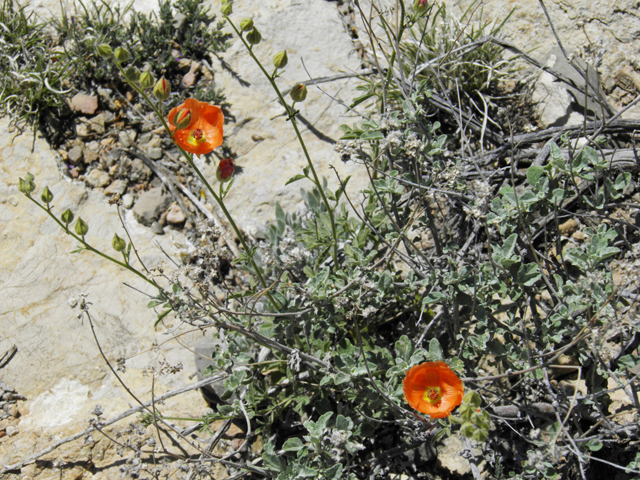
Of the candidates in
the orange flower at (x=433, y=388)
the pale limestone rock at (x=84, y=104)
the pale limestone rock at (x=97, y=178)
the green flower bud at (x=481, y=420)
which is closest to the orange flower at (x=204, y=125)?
the pale limestone rock at (x=97, y=178)

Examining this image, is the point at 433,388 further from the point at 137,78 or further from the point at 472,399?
the point at 137,78

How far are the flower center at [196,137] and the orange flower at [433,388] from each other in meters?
1.45

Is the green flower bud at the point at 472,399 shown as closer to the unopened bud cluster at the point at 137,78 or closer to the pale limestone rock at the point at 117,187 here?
the unopened bud cluster at the point at 137,78

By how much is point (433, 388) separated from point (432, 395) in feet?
0.10

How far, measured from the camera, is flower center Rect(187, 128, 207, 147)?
238 centimetres

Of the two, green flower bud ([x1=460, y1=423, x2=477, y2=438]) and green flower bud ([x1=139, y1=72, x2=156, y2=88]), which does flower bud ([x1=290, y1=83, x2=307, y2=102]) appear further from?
green flower bud ([x1=460, y1=423, x2=477, y2=438])

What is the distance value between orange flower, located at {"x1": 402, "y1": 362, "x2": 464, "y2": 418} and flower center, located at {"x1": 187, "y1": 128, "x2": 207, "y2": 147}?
4.77ft

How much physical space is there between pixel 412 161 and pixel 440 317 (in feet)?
2.73

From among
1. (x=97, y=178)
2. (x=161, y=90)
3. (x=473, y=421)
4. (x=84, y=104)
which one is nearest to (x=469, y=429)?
(x=473, y=421)

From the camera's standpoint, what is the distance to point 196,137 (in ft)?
8.03

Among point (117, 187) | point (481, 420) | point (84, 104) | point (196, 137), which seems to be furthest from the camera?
point (84, 104)

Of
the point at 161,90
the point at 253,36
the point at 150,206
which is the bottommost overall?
the point at 161,90

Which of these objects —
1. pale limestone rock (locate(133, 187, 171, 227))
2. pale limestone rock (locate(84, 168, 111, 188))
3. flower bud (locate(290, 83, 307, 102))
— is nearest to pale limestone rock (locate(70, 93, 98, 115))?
pale limestone rock (locate(84, 168, 111, 188))

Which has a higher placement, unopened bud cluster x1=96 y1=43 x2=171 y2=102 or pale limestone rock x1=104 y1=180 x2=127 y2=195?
pale limestone rock x1=104 y1=180 x2=127 y2=195
